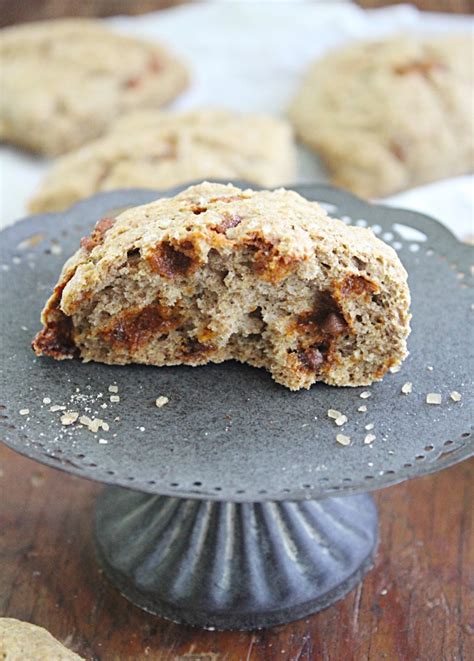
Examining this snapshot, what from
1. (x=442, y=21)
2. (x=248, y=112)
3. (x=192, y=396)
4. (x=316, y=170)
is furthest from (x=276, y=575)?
(x=442, y=21)

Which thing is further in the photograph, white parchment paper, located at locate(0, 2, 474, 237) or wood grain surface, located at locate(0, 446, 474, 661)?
white parchment paper, located at locate(0, 2, 474, 237)

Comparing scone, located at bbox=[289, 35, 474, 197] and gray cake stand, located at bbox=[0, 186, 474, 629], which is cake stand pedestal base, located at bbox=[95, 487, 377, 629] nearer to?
gray cake stand, located at bbox=[0, 186, 474, 629]

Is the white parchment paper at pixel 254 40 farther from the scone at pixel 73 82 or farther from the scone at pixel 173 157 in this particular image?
the scone at pixel 173 157

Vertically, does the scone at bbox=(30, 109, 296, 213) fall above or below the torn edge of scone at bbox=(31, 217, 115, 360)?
below

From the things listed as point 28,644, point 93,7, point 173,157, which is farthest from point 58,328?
point 93,7

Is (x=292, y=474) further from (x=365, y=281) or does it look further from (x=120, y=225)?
(x=120, y=225)

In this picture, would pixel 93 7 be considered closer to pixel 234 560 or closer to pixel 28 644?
pixel 234 560

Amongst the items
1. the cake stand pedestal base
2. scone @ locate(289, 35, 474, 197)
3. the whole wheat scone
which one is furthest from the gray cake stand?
scone @ locate(289, 35, 474, 197)

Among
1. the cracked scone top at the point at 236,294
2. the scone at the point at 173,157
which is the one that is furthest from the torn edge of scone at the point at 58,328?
the scone at the point at 173,157
